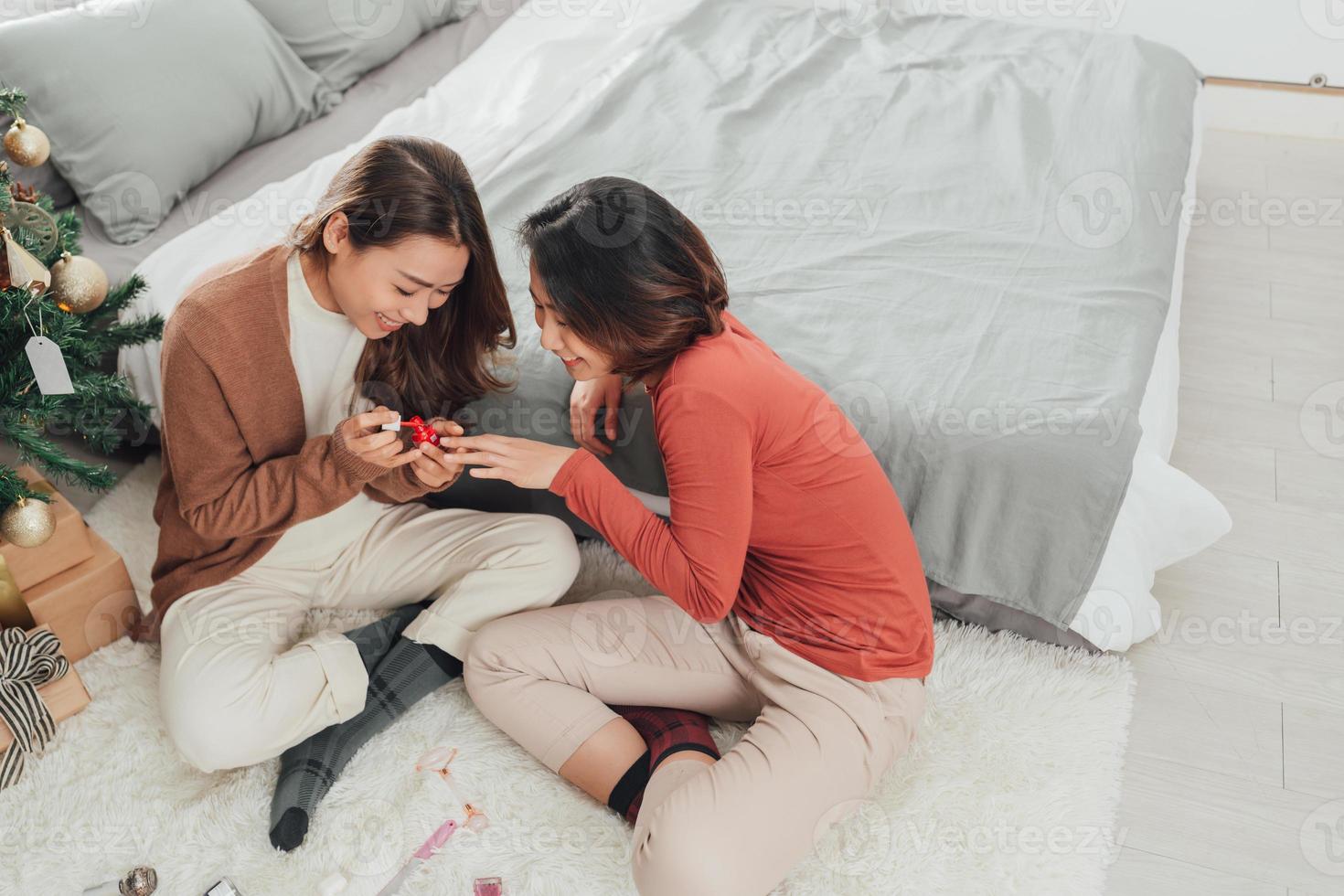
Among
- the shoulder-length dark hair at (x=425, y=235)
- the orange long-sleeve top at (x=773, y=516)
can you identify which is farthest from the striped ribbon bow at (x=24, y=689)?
the orange long-sleeve top at (x=773, y=516)

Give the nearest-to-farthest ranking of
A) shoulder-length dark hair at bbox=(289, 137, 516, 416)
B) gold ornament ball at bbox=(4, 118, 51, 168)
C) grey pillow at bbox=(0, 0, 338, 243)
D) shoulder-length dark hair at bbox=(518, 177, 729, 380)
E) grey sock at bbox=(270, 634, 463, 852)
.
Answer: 1. shoulder-length dark hair at bbox=(518, 177, 729, 380)
2. shoulder-length dark hair at bbox=(289, 137, 516, 416)
3. grey sock at bbox=(270, 634, 463, 852)
4. gold ornament ball at bbox=(4, 118, 51, 168)
5. grey pillow at bbox=(0, 0, 338, 243)

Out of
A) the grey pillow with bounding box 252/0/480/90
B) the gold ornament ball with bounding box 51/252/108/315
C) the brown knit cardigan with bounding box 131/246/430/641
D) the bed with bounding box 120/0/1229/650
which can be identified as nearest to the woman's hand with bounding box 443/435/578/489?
the brown knit cardigan with bounding box 131/246/430/641

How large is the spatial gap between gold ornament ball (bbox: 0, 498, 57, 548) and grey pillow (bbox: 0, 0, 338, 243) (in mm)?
665

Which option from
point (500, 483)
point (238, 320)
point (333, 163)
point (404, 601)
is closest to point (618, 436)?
point (500, 483)

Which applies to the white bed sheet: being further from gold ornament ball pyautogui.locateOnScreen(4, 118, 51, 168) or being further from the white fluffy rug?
gold ornament ball pyautogui.locateOnScreen(4, 118, 51, 168)

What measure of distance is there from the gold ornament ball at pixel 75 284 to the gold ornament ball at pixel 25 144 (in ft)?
0.53

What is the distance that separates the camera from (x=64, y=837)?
55.0 inches

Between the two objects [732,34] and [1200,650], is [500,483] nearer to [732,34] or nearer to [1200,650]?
[1200,650]

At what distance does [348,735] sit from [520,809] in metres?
0.27

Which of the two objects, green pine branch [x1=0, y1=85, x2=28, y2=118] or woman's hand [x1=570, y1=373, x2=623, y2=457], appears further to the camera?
woman's hand [x1=570, y1=373, x2=623, y2=457]

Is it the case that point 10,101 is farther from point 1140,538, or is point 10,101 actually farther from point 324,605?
point 1140,538

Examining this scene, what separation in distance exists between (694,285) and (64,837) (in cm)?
112

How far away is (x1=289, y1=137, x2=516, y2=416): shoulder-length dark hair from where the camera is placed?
1286 millimetres

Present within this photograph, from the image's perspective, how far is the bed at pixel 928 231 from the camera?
4.97ft
